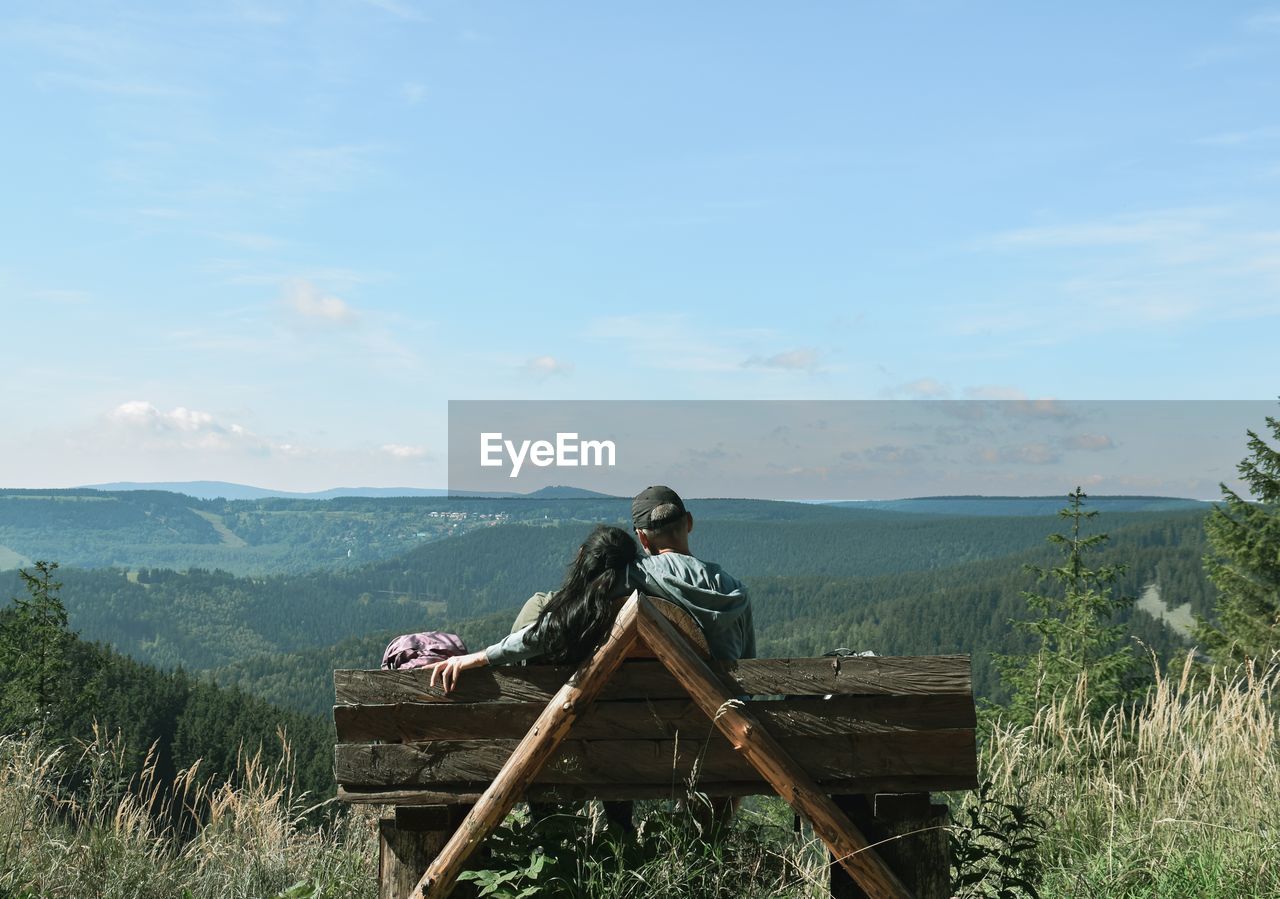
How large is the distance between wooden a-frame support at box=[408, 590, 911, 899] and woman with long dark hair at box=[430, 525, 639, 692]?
69 millimetres

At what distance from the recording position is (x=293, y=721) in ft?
241

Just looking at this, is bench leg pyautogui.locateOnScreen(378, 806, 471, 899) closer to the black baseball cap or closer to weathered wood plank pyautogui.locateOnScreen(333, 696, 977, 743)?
weathered wood plank pyautogui.locateOnScreen(333, 696, 977, 743)

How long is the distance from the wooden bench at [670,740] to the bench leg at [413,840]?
0.12 ft

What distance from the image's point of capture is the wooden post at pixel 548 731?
3.36 metres

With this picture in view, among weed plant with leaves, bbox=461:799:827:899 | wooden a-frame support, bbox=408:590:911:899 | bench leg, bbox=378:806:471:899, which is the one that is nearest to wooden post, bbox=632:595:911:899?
wooden a-frame support, bbox=408:590:911:899

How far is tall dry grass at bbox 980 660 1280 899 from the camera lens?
4219 millimetres

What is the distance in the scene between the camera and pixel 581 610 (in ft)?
11.2

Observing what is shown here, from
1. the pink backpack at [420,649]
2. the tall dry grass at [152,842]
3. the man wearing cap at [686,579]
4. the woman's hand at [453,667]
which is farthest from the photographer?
the tall dry grass at [152,842]

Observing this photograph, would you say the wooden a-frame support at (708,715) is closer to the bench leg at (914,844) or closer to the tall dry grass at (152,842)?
the bench leg at (914,844)

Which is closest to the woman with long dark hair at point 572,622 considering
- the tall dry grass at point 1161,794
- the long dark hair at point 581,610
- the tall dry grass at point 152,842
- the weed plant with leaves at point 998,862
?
the long dark hair at point 581,610

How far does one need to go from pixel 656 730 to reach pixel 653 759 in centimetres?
8

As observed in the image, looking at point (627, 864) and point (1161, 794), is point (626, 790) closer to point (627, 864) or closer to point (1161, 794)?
point (627, 864)

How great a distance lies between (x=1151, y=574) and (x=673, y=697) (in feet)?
369

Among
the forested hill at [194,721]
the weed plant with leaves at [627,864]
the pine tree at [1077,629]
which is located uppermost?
the weed plant with leaves at [627,864]
